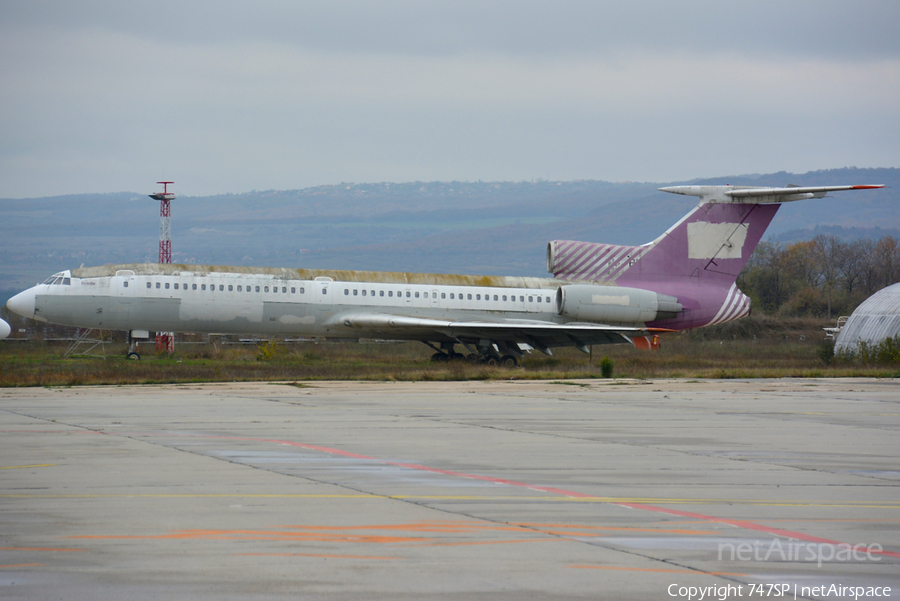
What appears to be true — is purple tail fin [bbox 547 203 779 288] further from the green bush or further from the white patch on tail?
the green bush

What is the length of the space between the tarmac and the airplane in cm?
1395

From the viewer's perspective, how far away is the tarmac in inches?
270

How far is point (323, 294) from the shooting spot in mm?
33000

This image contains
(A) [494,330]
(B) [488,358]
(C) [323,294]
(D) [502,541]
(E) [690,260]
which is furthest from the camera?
(E) [690,260]

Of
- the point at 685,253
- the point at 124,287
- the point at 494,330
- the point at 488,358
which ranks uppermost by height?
the point at 685,253

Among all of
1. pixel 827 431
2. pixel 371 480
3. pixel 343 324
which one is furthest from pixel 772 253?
pixel 371 480

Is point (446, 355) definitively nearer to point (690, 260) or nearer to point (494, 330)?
point (494, 330)

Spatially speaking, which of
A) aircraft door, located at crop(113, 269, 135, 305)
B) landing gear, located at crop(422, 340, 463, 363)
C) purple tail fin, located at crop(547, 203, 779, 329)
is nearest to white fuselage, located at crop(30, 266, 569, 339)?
aircraft door, located at crop(113, 269, 135, 305)

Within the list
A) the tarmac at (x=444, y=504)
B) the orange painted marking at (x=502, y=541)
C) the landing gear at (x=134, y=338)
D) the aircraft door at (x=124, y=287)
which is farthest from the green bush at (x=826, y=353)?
the orange painted marking at (x=502, y=541)

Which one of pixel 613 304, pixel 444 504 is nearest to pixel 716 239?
pixel 613 304

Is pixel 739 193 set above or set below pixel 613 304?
above

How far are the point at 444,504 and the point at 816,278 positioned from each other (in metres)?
105

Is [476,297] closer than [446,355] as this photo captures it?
Yes

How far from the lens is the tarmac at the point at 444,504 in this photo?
685cm
